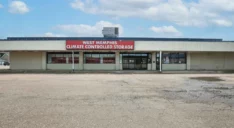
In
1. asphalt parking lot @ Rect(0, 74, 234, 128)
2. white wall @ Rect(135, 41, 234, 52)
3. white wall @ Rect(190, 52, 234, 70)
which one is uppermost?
white wall @ Rect(135, 41, 234, 52)

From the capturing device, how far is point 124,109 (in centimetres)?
979

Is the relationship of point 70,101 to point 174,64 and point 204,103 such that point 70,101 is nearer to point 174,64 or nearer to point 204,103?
point 204,103

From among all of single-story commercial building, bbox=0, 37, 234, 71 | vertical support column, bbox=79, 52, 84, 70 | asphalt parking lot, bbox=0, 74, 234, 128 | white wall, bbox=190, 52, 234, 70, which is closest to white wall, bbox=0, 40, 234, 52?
single-story commercial building, bbox=0, 37, 234, 71

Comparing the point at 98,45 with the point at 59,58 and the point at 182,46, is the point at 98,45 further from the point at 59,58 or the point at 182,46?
the point at 182,46

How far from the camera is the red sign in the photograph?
3684 cm

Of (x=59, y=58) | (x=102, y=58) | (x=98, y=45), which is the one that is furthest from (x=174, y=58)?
(x=59, y=58)

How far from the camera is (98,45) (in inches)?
1451

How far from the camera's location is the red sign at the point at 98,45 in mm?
36844

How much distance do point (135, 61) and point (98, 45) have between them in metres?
6.96

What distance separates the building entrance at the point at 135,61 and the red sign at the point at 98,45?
404 cm

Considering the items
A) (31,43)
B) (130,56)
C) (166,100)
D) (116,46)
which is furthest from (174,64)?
(166,100)

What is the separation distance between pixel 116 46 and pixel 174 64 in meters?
9.24

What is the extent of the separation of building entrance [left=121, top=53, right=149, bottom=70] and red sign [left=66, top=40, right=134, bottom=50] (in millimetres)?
4044

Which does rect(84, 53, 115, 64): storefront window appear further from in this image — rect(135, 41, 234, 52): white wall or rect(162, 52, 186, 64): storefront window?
rect(162, 52, 186, 64): storefront window
